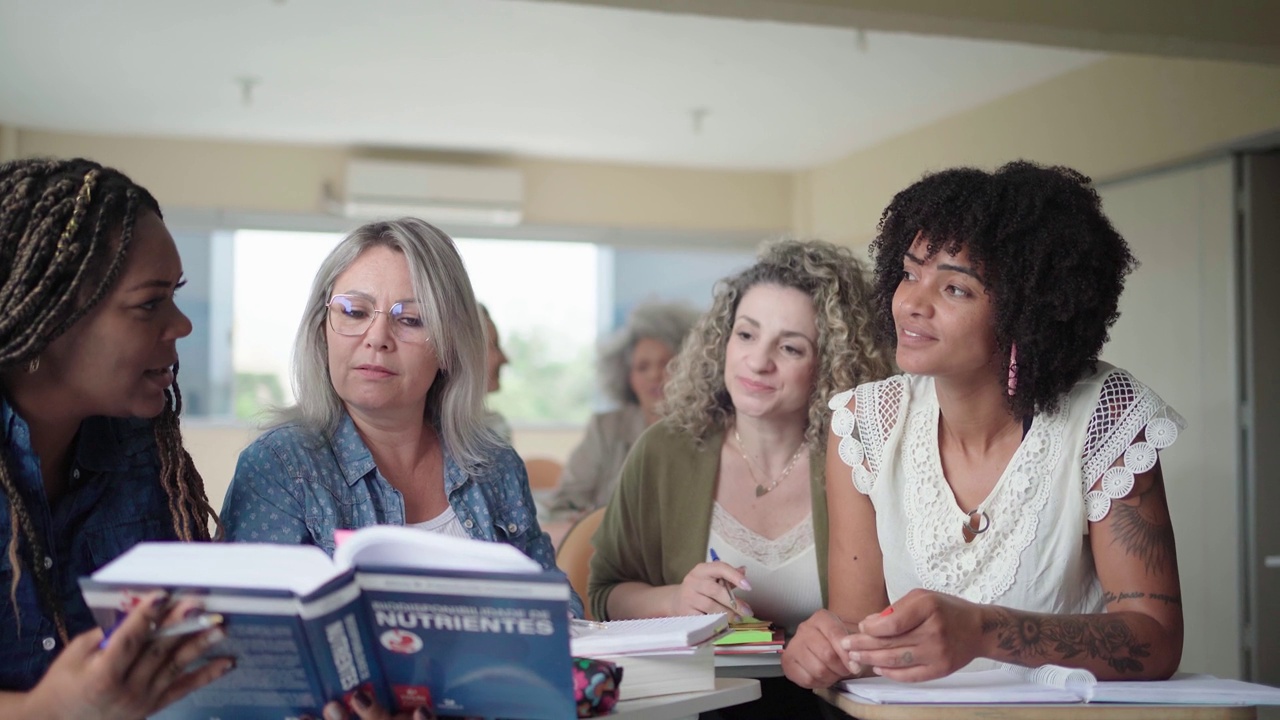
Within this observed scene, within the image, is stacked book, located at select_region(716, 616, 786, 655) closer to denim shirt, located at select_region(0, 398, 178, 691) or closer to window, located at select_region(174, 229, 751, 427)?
denim shirt, located at select_region(0, 398, 178, 691)

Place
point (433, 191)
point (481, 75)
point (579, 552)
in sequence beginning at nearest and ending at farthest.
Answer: point (579, 552) < point (481, 75) < point (433, 191)

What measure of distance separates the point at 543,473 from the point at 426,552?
176 inches

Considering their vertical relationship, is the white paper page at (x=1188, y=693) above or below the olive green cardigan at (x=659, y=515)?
below

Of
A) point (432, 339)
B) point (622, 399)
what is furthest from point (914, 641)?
point (622, 399)

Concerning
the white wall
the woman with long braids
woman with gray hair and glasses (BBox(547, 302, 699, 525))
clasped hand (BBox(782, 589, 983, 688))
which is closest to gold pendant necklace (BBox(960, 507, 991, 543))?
clasped hand (BBox(782, 589, 983, 688))

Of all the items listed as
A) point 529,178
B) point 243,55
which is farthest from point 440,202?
point 243,55

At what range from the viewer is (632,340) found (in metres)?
5.19

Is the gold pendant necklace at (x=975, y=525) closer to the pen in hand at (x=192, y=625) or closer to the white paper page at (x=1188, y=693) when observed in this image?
the white paper page at (x=1188, y=693)

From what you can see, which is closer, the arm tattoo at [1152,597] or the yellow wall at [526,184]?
the arm tattoo at [1152,597]

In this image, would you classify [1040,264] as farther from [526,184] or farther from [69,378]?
[526,184]

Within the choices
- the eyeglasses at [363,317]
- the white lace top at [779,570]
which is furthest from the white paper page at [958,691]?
the eyeglasses at [363,317]

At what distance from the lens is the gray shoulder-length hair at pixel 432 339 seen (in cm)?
199

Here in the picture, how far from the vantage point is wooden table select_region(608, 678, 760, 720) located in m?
1.41

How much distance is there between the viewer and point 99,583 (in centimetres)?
112
